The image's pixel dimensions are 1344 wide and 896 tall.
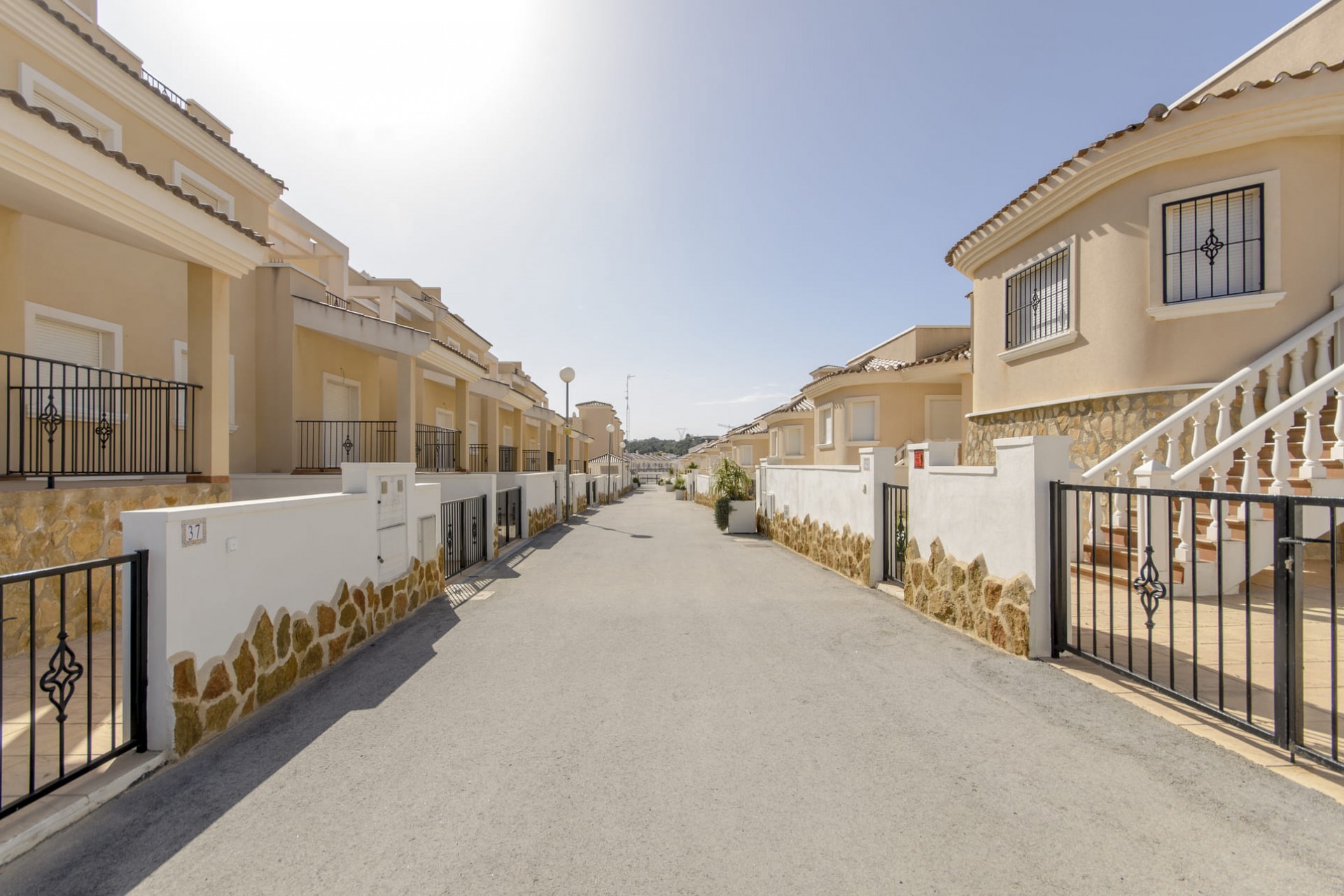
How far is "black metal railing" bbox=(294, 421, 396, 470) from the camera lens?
12.6 metres

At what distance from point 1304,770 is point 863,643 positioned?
316 centimetres

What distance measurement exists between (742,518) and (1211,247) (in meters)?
11.7

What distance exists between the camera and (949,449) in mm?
7543

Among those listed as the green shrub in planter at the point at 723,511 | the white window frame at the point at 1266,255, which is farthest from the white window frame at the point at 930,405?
the white window frame at the point at 1266,255

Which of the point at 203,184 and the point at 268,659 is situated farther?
the point at 203,184

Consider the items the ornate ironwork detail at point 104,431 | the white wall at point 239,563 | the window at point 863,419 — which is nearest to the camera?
the white wall at point 239,563

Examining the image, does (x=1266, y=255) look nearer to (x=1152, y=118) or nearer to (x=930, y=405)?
(x=1152, y=118)

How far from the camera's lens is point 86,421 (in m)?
7.80

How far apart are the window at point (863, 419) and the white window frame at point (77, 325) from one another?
1690 centimetres

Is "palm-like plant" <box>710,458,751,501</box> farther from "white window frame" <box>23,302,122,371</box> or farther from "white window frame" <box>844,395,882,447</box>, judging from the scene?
"white window frame" <box>23,302,122,371</box>

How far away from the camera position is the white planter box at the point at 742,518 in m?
17.4

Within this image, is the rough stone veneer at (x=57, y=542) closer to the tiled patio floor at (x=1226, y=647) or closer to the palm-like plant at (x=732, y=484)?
the tiled patio floor at (x=1226, y=647)

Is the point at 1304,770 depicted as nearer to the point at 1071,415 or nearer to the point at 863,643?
the point at 863,643

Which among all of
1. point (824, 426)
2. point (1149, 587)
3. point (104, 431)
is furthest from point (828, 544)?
point (104, 431)
